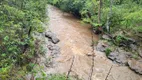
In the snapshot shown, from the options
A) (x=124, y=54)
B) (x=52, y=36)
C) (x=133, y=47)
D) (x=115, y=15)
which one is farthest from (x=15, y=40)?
(x=115, y=15)

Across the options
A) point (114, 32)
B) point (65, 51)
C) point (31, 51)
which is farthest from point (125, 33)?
point (31, 51)

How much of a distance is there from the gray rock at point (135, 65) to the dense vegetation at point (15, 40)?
436 centimetres

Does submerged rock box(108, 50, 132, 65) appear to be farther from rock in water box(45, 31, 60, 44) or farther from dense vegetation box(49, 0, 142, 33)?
rock in water box(45, 31, 60, 44)

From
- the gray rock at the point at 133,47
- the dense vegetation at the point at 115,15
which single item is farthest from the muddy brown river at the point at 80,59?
the gray rock at the point at 133,47

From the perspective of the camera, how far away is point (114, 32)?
11.1 metres

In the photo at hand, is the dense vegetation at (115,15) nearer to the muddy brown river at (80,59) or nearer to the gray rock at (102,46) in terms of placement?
the muddy brown river at (80,59)

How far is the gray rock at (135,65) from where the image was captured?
8638 mm

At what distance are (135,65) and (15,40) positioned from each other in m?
5.39

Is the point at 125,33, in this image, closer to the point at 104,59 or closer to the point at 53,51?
the point at 104,59

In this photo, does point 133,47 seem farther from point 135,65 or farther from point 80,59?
point 80,59

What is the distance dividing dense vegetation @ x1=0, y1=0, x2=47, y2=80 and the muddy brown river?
1243 mm

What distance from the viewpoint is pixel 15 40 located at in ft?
22.9

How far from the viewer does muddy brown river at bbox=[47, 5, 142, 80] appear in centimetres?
808

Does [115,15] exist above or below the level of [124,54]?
above
